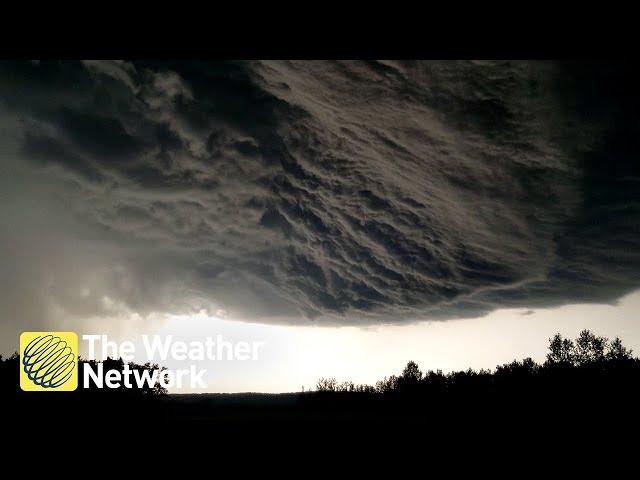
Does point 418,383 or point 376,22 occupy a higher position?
point 376,22

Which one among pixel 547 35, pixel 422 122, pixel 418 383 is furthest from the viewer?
pixel 418 383

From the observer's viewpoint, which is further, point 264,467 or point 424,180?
point 424,180

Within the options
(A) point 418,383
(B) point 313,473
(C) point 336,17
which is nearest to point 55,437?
(B) point 313,473

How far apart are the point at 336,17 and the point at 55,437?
4.48 meters

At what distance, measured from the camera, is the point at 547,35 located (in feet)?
5.44

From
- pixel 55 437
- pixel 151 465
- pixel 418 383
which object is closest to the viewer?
pixel 151 465

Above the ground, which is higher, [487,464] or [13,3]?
[13,3]

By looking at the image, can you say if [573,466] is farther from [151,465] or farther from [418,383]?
[418,383]

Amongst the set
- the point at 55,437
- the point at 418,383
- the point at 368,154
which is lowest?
the point at 418,383

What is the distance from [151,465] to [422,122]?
996cm

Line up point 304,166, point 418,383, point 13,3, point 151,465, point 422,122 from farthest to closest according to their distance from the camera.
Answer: point 418,383
point 304,166
point 422,122
point 151,465
point 13,3

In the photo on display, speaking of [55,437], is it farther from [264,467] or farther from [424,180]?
[424,180]

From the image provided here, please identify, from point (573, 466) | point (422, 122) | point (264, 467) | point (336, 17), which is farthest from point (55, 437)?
point (422, 122)

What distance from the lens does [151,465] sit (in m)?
2.78
